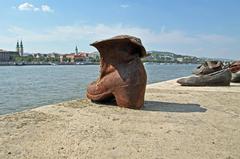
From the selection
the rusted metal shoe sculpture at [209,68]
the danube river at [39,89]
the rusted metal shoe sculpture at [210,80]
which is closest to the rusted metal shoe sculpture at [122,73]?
the danube river at [39,89]

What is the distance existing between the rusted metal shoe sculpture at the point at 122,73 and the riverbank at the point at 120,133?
0.41 metres

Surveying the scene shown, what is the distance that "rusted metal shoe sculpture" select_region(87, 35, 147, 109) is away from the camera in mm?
9531

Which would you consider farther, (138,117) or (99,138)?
(138,117)

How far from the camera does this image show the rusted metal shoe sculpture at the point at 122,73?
953cm

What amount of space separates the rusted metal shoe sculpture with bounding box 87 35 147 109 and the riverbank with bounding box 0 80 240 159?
41 centimetres

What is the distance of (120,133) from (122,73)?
3.27m

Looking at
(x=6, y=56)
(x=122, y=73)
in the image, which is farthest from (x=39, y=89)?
(x=6, y=56)

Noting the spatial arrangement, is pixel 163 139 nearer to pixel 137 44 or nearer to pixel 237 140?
pixel 237 140

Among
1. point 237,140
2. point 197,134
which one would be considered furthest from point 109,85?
point 237,140

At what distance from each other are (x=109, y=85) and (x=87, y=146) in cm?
430

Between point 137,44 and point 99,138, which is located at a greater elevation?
point 137,44

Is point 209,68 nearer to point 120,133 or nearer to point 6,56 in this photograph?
point 120,133

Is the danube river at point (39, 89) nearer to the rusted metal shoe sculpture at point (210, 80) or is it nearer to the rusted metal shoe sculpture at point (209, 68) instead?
the rusted metal shoe sculpture at point (210, 80)

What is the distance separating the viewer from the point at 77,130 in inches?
265
